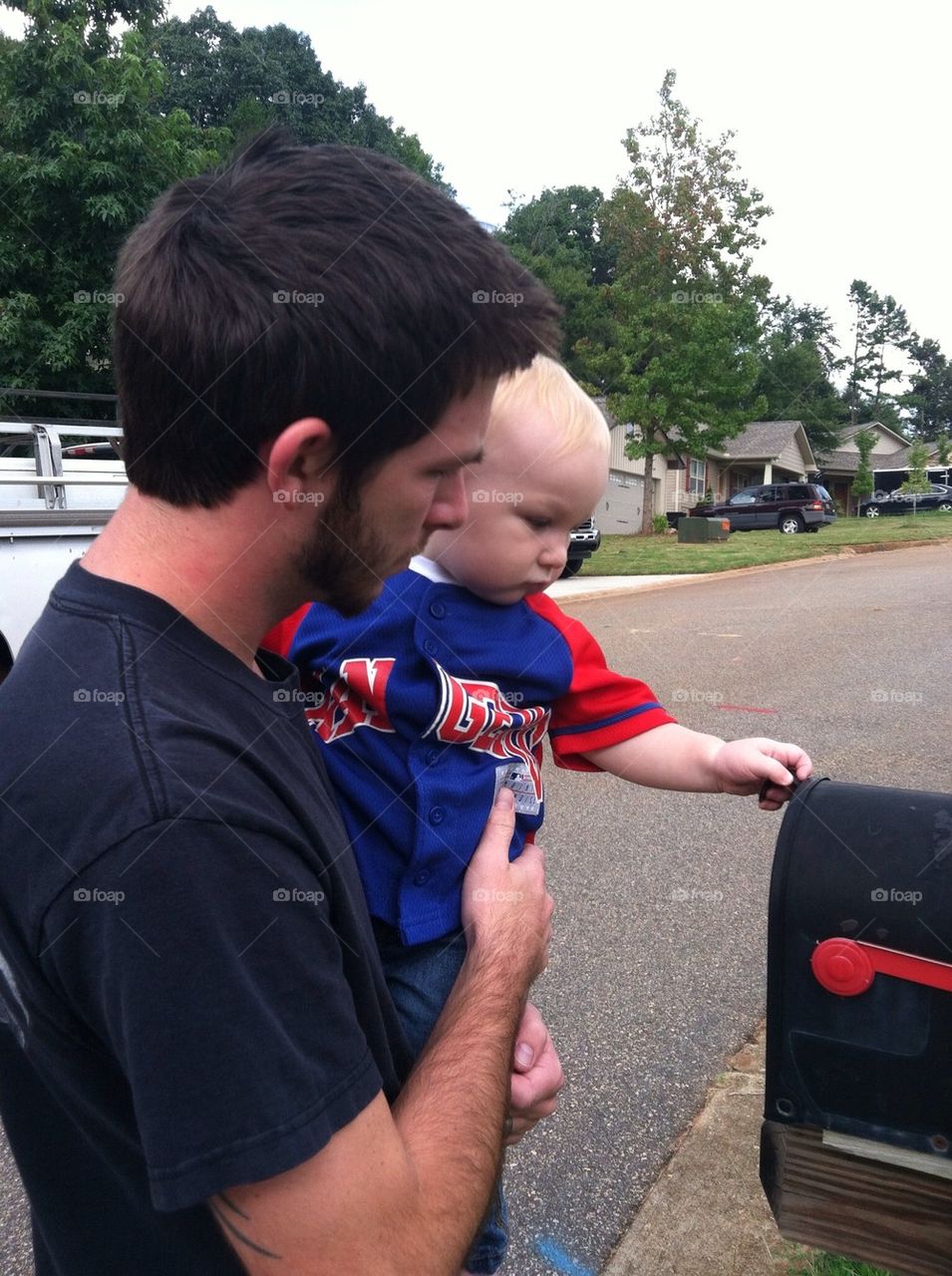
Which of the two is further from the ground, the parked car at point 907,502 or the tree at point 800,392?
the tree at point 800,392

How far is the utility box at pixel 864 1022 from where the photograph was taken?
1.27 metres

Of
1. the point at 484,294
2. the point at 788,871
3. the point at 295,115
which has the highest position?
the point at 295,115

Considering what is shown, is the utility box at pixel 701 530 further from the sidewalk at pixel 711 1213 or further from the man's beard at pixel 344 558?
the man's beard at pixel 344 558

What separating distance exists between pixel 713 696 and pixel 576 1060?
4803 millimetres

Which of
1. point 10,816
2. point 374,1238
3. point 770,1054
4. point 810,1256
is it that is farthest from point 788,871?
point 810,1256

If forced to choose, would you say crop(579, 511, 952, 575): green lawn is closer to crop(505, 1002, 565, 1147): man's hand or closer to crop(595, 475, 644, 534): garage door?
crop(595, 475, 644, 534): garage door

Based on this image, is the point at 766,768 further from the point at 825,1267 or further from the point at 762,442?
the point at 762,442

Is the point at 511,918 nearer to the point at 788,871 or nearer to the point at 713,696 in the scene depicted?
the point at 788,871

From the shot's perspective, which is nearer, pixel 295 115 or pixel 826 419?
pixel 295 115

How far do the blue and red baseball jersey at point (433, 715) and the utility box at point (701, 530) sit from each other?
95.7ft

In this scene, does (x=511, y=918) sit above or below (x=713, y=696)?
above

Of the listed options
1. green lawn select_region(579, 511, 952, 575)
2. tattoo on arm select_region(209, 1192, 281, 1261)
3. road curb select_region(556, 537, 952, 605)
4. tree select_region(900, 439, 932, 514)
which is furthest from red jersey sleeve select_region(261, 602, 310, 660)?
tree select_region(900, 439, 932, 514)

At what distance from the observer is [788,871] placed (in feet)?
4.49

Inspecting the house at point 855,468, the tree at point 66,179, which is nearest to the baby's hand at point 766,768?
the tree at point 66,179
